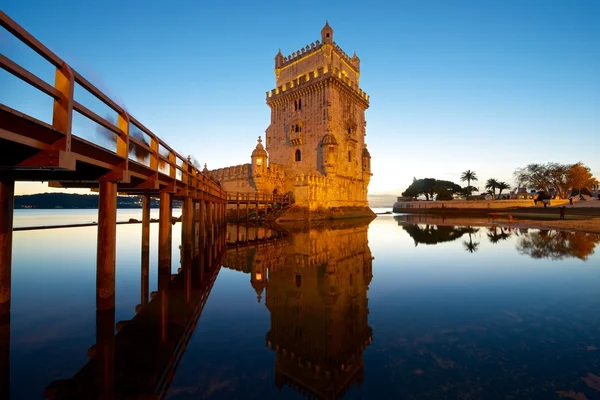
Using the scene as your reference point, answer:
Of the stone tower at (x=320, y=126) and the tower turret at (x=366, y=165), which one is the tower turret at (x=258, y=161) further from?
the tower turret at (x=366, y=165)

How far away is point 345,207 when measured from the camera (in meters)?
40.0

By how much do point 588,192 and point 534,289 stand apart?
10525 cm

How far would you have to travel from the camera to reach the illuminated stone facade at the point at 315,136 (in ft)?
117

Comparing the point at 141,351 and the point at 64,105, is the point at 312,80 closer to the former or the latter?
the point at 64,105

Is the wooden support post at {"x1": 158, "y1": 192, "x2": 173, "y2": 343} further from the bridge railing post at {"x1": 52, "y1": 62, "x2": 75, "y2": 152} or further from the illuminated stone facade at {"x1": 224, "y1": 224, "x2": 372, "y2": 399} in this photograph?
the bridge railing post at {"x1": 52, "y1": 62, "x2": 75, "y2": 152}

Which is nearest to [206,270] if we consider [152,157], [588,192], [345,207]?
[152,157]

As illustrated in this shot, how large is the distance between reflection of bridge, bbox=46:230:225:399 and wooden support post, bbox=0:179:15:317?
1.85 m

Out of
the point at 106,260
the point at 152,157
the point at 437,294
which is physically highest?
the point at 152,157

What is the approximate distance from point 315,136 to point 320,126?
142cm

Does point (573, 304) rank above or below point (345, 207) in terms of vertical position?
below

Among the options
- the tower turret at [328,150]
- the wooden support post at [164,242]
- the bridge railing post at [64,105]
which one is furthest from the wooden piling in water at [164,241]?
the tower turret at [328,150]

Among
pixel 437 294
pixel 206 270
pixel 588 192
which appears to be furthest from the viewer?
pixel 588 192

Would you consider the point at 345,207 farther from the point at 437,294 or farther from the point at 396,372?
the point at 396,372

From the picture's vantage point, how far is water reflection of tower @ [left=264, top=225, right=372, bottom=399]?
3.83 meters
